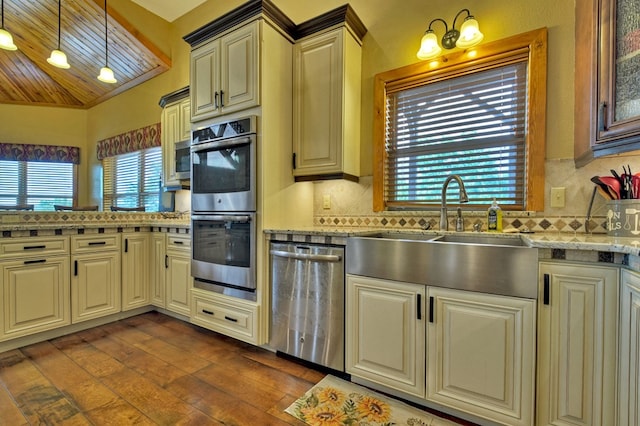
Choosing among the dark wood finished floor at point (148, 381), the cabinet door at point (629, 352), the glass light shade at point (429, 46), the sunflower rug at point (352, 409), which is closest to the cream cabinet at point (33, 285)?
the dark wood finished floor at point (148, 381)

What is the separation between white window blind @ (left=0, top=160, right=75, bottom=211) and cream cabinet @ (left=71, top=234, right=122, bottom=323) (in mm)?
4187

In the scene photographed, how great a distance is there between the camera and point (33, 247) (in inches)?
90.8

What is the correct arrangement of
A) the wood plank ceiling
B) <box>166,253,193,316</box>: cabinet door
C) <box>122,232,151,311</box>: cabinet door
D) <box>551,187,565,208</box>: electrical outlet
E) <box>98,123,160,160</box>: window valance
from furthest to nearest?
<box>98,123,160,160</box>: window valance
the wood plank ceiling
<box>122,232,151,311</box>: cabinet door
<box>166,253,193,316</box>: cabinet door
<box>551,187,565,208</box>: electrical outlet

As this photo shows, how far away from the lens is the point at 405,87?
225 centimetres

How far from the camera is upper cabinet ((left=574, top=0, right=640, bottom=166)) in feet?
3.98

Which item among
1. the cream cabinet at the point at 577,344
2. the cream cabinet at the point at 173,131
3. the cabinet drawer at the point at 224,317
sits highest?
the cream cabinet at the point at 173,131

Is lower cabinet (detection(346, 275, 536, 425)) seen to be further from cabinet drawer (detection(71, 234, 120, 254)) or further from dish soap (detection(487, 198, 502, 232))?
cabinet drawer (detection(71, 234, 120, 254))

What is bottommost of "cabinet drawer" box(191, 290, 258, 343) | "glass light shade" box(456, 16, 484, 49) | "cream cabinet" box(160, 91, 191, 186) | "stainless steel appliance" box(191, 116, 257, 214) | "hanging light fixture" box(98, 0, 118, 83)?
"cabinet drawer" box(191, 290, 258, 343)

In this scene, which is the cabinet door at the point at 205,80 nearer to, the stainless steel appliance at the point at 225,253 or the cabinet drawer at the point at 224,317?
the stainless steel appliance at the point at 225,253

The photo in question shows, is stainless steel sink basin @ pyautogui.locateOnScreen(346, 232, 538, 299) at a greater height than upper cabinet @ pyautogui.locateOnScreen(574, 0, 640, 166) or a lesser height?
lesser

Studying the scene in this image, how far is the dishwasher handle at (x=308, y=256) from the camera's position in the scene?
6.03 ft

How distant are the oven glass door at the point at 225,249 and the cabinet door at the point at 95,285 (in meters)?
0.91

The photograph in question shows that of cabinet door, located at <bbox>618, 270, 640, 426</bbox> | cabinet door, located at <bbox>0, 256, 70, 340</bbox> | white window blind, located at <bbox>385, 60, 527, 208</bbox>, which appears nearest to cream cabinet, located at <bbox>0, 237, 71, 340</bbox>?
cabinet door, located at <bbox>0, 256, 70, 340</bbox>

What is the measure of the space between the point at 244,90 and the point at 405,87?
1.19m
